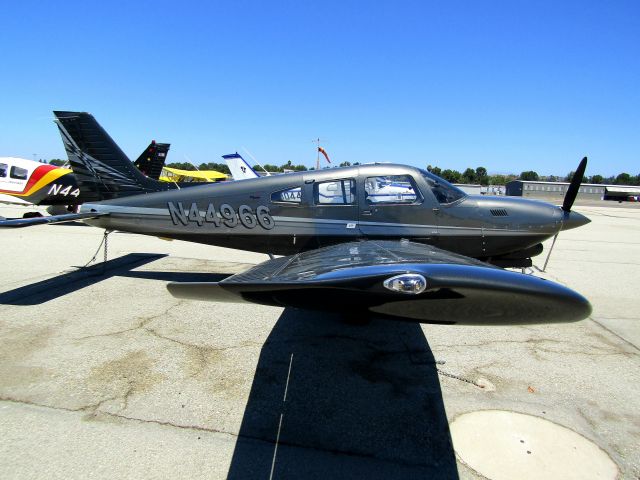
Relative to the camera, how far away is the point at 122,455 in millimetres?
2613

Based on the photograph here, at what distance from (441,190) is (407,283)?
3.63 meters

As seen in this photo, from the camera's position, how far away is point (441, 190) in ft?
18.0

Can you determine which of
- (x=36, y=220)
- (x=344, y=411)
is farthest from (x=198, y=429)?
(x=36, y=220)

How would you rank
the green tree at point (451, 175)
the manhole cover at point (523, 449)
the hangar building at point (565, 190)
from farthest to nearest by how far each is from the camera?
the green tree at point (451, 175) < the hangar building at point (565, 190) < the manhole cover at point (523, 449)

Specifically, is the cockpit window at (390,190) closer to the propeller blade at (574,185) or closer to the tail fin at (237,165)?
the propeller blade at (574,185)

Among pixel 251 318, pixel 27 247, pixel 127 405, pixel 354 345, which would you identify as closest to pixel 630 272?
pixel 354 345

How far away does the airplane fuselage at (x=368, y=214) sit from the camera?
17.6 ft

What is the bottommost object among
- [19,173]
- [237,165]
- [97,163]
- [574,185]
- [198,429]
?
[198,429]

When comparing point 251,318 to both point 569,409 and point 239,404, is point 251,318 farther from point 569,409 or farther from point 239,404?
point 569,409

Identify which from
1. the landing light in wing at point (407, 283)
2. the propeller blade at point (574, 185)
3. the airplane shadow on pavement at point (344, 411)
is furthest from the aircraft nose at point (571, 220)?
the landing light in wing at point (407, 283)

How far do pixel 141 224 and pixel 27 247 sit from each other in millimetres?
6018

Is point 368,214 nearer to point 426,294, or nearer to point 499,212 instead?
point 499,212

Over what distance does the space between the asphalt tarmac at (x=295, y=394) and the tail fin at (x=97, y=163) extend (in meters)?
2.03

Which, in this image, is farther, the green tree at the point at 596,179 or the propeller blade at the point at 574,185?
the green tree at the point at 596,179
